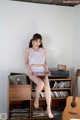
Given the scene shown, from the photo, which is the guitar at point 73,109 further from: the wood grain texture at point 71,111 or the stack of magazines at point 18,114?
the stack of magazines at point 18,114

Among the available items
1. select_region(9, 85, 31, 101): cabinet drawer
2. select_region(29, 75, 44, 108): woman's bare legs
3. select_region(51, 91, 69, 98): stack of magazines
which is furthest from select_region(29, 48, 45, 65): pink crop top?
select_region(51, 91, 69, 98): stack of magazines

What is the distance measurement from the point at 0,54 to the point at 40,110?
1231 millimetres

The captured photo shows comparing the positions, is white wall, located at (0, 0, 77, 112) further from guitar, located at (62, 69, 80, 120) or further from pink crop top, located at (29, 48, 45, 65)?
guitar, located at (62, 69, 80, 120)

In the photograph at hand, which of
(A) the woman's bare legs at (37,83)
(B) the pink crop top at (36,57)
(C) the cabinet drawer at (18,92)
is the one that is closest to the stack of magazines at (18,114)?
(C) the cabinet drawer at (18,92)

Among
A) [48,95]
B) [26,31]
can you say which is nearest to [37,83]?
[48,95]

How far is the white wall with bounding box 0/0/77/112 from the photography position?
3572mm

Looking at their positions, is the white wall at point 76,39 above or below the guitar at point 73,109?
above

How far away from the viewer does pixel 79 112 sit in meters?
3.15

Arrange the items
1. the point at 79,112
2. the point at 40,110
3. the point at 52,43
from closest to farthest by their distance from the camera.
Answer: the point at 79,112 < the point at 40,110 < the point at 52,43

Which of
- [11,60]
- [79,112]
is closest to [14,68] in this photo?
[11,60]

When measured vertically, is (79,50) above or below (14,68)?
above

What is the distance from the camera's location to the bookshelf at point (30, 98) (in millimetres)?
3314

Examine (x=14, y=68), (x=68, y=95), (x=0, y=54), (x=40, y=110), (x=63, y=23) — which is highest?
(x=63, y=23)

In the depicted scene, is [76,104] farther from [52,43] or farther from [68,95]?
[52,43]
